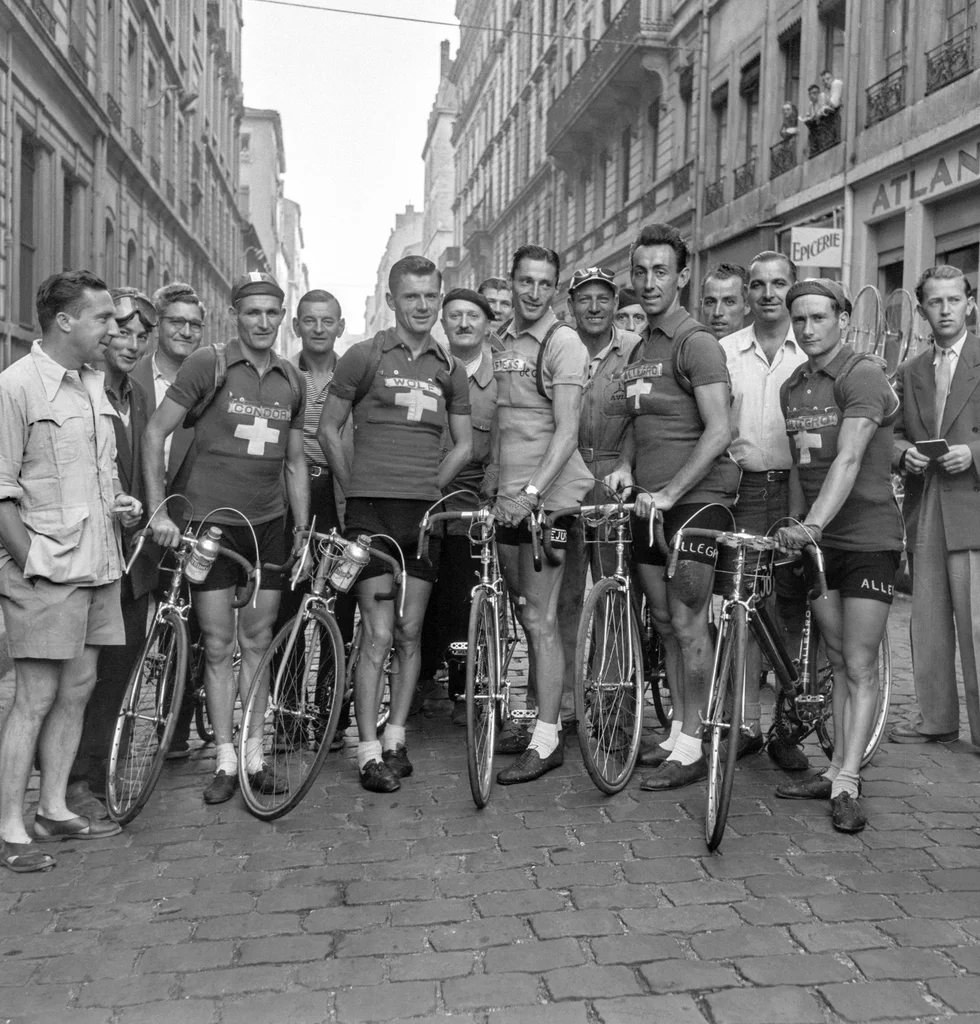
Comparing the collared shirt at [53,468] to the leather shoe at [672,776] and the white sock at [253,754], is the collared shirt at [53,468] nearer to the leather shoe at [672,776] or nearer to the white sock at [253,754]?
the white sock at [253,754]

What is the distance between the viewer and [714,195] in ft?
73.6

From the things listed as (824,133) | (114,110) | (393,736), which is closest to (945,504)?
(393,736)

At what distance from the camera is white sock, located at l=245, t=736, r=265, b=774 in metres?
5.09

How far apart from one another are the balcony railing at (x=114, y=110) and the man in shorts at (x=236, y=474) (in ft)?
62.5

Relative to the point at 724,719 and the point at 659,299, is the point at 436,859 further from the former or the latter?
the point at 659,299

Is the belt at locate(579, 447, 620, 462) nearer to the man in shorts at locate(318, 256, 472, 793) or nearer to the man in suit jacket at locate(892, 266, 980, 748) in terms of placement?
the man in shorts at locate(318, 256, 472, 793)

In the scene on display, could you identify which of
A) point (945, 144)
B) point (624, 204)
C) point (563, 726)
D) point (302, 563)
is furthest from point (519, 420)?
point (624, 204)

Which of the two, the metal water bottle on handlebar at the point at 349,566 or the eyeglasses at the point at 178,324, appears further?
the eyeglasses at the point at 178,324

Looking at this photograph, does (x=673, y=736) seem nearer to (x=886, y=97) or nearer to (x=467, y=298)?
(x=467, y=298)

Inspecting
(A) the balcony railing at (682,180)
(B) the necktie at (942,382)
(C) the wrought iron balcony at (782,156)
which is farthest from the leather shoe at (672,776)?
(A) the balcony railing at (682,180)

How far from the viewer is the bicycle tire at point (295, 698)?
505 cm

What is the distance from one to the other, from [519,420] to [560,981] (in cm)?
284

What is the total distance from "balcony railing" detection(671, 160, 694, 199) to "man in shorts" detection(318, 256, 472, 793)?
19.2m

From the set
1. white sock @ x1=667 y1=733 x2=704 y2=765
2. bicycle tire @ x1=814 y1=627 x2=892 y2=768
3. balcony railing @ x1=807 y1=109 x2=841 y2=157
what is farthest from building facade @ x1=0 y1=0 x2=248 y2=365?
bicycle tire @ x1=814 y1=627 x2=892 y2=768
